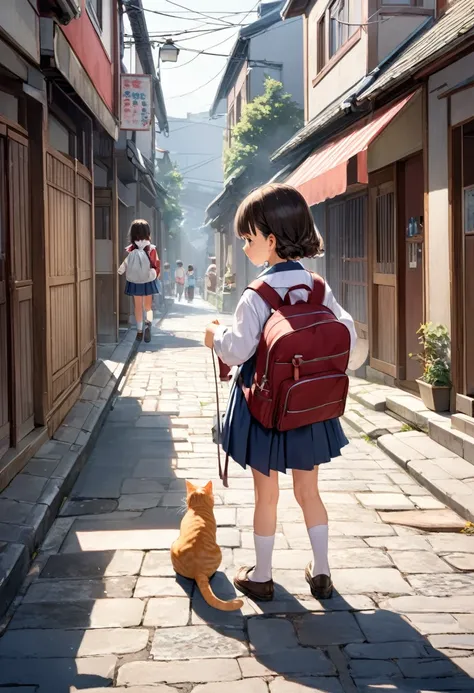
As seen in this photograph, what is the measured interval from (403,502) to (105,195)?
32.3 feet

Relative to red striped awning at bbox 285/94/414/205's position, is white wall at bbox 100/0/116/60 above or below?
above

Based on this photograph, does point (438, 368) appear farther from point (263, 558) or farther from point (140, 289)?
point (140, 289)

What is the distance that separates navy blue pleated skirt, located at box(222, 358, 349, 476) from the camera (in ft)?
12.5

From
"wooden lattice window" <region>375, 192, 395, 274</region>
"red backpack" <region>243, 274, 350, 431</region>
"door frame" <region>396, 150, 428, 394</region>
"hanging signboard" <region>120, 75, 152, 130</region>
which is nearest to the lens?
"red backpack" <region>243, 274, 350, 431</region>

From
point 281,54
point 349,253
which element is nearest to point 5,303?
point 349,253

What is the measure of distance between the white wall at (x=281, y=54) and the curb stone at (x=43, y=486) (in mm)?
18794

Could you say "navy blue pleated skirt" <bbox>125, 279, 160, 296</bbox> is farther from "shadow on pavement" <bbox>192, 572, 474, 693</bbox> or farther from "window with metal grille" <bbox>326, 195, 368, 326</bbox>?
"shadow on pavement" <bbox>192, 572, 474, 693</bbox>

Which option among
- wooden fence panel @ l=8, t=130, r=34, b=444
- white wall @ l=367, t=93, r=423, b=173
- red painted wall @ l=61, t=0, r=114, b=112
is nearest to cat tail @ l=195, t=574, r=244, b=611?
wooden fence panel @ l=8, t=130, r=34, b=444

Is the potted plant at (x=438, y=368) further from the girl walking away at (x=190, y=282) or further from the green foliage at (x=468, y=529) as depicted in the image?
the girl walking away at (x=190, y=282)

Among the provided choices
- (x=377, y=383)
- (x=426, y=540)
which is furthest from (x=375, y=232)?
(x=426, y=540)

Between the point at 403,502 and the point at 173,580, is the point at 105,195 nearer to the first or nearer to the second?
the point at 403,502

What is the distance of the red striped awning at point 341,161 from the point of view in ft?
28.0

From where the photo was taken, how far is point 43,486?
5.55 m

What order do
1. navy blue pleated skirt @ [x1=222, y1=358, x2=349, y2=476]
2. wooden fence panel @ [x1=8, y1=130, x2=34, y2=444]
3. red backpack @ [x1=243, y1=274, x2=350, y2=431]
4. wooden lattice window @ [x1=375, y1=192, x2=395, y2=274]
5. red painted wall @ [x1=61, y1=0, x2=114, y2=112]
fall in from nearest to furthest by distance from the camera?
1. red backpack @ [x1=243, y1=274, x2=350, y2=431]
2. navy blue pleated skirt @ [x1=222, y1=358, x2=349, y2=476]
3. wooden fence panel @ [x1=8, y1=130, x2=34, y2=444]
4. red painted wall @ [x1=61, y1=0, x2=114, y2=112]
5. wooden lattice window @ [x1=375, y1=192, x2=395, y2=274]
